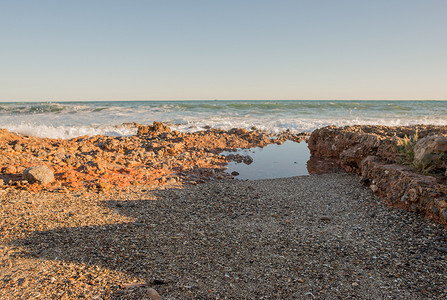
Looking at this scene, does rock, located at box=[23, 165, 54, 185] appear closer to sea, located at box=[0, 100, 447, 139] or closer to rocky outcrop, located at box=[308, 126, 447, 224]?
rocky outcrop, located at box=[308, 126, 447, 224]

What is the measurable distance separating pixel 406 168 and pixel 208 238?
154 inches

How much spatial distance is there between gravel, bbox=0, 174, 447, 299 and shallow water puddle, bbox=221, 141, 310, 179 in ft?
7.84

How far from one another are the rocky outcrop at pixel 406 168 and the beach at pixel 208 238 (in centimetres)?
11

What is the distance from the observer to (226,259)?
3.15 metres

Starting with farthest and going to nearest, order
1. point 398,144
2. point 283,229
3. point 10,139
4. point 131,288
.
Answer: point 10,139, point 398,144, point 283,229, point 131,288

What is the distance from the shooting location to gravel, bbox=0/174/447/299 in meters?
2.61

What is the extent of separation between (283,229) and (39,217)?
3.69 meters

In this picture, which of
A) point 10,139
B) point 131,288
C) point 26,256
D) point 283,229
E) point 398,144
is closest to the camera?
point 131,288

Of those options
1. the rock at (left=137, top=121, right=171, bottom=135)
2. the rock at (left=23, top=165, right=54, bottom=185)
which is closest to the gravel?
the rock at (left=23, top=165, right=54, bottom=185)

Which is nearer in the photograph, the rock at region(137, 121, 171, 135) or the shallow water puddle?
the shallow water puddle

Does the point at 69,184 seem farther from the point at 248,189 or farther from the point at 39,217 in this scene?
the point at 248,189

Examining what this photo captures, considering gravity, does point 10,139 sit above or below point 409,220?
above

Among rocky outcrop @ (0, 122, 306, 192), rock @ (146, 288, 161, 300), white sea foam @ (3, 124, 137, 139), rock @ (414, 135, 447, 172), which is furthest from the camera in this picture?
white sea foam @ (3, 124, 137, 139)

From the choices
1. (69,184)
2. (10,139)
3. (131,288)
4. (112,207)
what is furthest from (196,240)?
(10,139)
